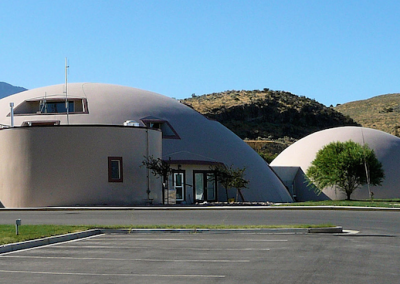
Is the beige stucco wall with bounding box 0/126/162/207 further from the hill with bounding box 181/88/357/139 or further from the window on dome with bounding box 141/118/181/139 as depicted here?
the hill with bounding box 181/88/357/139

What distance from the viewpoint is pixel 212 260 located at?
1136 centimetres

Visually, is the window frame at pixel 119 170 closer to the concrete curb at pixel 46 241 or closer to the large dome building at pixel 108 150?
the large dome building at pixel 108 150

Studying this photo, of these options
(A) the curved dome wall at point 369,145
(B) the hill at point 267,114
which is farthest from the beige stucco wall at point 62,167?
(B) the hill at point 267,114

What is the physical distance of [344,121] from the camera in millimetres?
105188

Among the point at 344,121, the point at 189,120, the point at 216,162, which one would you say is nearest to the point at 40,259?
the point at 216,162

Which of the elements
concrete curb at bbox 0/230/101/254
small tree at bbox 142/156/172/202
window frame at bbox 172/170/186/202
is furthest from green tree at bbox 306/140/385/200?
concrete curb at bbox 0/230/101/254

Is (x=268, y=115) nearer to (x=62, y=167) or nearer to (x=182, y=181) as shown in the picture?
(x=182, y=181)

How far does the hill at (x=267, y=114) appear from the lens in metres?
95.0

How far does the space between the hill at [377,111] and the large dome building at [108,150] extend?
51310 millimetres

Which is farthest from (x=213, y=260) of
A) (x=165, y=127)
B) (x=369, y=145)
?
(x=369, y=145)

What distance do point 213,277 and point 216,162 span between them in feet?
106

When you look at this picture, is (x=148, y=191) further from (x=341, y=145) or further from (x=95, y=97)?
(x=341, y=145)

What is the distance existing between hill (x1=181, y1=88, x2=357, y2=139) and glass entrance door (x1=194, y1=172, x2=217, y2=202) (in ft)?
165

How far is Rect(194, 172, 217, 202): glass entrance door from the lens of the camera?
1604 inches
